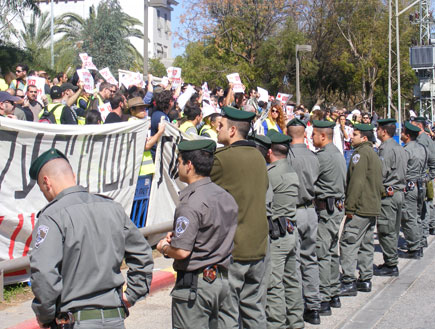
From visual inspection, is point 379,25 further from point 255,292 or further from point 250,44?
point 255,292

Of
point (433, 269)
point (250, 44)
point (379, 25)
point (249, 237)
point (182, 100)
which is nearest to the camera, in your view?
point (249, 237)

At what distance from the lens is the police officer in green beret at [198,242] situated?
4531 millimetres

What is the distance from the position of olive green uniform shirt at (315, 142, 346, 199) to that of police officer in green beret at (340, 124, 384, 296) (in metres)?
0.58

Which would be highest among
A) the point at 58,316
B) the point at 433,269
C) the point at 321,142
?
the point at 321,142

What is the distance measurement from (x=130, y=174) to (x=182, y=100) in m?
2.60

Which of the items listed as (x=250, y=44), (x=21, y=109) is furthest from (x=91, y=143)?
(x=250, y=44)

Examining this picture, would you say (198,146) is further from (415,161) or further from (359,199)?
(415,161)

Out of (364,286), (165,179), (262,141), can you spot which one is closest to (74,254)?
(262,141)

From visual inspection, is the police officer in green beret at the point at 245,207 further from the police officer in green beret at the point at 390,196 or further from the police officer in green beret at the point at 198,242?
the police officer in green beret at the point at 390,196

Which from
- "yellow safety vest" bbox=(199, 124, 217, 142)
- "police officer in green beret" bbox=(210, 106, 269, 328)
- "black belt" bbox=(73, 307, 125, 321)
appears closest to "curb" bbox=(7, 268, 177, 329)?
"yellow safety vest" bbox=(199, 124, 217, 142)

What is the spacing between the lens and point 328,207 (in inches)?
306

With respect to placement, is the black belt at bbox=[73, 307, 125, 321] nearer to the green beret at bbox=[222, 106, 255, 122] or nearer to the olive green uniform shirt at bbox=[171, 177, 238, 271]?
the olive green uniform shirt at bbox=[171, 177, 238, 271]

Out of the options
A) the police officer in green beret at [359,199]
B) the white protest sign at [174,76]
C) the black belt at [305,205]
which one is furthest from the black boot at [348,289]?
the white protest sign at [174,76]

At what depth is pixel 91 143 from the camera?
8.23m
